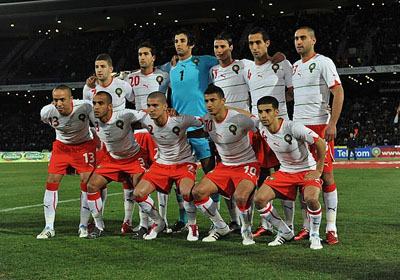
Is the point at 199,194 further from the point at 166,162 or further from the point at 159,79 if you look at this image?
the point at 159,79

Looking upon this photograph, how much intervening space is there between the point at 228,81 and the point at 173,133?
0.87 m

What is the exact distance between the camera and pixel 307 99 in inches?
243

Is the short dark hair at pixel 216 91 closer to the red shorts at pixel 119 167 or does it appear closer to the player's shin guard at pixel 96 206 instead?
the red shorts at pixel 119 167

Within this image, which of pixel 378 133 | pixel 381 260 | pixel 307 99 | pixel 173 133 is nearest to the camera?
pixel 381 260

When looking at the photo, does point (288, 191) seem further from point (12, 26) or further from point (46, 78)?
point (12, 26)

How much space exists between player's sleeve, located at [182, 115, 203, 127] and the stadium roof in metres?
25.0

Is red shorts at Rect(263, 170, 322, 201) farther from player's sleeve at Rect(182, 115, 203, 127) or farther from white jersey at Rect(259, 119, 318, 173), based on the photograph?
player's sleeve at Rect(182, 115, 203, 127)

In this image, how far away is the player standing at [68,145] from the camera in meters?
6.89

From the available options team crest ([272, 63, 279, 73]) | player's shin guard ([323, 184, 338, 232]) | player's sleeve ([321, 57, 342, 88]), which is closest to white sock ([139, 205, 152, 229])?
player's shin guard ([323, 184, 338, 232])

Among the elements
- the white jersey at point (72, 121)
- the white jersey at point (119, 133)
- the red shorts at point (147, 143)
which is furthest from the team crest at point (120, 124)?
the red shorts at point (147, 143)

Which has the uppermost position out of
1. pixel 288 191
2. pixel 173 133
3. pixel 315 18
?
pixel 315 18

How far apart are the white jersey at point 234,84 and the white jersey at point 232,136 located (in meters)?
0.41

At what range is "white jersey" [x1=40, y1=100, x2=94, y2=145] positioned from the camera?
23.0 ft

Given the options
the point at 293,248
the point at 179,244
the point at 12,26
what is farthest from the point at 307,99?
the point at 12,26
